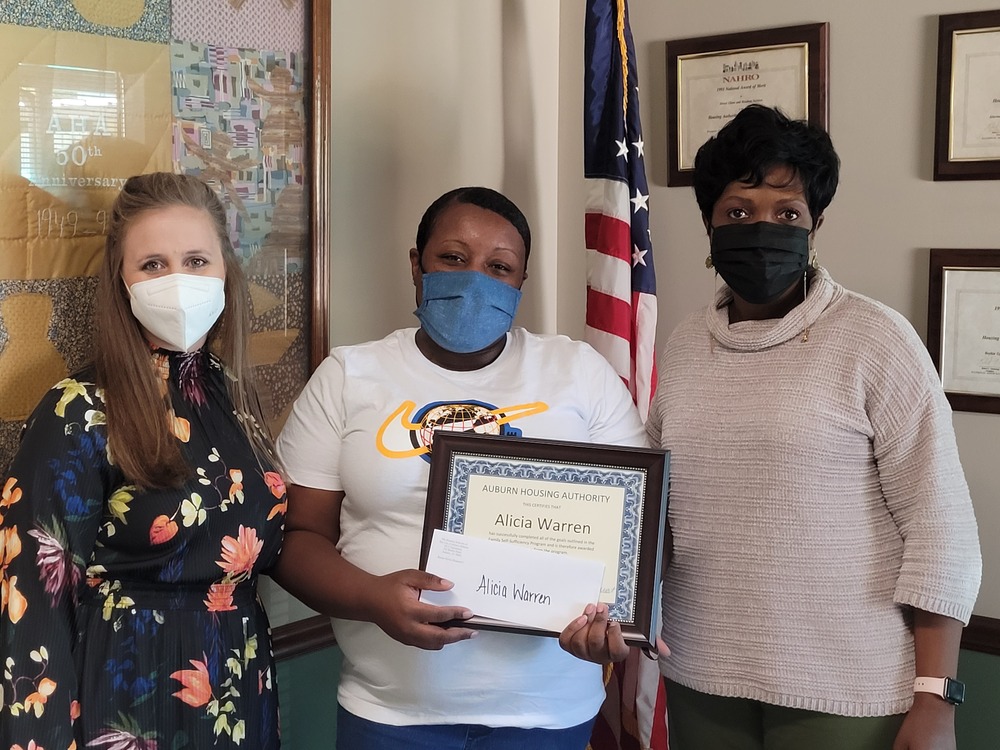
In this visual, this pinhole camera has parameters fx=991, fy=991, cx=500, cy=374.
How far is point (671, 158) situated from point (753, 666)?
150 cm

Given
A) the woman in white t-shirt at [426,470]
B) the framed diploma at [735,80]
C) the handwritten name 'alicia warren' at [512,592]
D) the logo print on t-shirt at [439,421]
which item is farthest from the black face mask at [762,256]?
→ the framed diploma at [735,80]

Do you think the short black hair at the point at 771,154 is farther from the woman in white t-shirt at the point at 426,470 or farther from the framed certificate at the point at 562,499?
the framed certificate at the point at 562,499

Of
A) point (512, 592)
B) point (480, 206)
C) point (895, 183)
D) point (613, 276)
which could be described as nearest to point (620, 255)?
point (613, 276)

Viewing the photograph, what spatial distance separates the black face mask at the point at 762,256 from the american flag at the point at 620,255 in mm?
830

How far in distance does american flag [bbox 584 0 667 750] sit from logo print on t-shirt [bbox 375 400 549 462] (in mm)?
864

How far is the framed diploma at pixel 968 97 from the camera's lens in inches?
84.0

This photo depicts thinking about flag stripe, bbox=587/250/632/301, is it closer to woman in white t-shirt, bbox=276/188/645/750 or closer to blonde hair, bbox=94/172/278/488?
woman in white t-shirt, bbox=276/188/645/750

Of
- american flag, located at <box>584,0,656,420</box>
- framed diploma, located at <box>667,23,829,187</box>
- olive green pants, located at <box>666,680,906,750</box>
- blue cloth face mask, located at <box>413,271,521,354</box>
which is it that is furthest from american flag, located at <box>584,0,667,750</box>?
blue cloth face mask, located at <box>413,271,521,354</box>

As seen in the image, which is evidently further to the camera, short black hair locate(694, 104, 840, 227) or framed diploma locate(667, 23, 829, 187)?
framed diploma locate(667, 23, 829, 187)

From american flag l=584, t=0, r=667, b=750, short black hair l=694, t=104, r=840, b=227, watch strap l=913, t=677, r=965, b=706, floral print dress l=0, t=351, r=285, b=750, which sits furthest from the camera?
american flag l=584, t=0, r=667, b=750

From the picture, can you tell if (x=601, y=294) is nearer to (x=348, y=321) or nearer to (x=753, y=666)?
(x=348, y=321)

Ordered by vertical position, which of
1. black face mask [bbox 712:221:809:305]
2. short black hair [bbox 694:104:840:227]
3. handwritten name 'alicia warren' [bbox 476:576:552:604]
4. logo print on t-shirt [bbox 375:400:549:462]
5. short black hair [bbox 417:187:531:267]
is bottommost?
handwritten name 'alicia warren' [bbox 476:576:552:604]

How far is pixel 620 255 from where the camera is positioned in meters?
2.38

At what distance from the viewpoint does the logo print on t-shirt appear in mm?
1540
